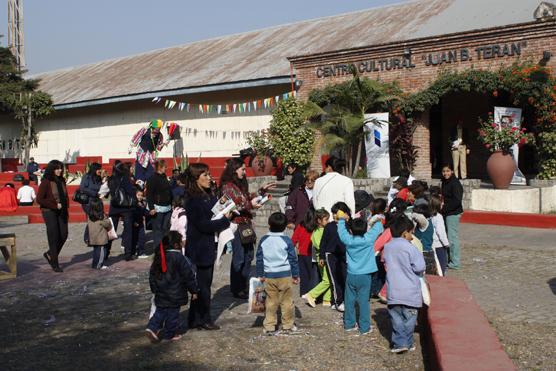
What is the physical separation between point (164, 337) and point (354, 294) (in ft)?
6.40

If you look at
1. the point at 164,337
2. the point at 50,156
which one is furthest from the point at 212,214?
the point at 50,156

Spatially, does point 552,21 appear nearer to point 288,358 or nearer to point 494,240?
point 494,240

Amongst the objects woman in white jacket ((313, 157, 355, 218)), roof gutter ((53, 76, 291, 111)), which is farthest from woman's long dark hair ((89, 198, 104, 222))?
roof gutter ((53, 76, 291, 111))

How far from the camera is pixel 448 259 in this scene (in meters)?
11.2

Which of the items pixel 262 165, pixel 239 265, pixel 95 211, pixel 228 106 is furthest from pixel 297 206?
pixel 228 106

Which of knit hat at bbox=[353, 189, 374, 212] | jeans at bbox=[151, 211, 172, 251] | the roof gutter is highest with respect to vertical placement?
Answer: the roof gutter

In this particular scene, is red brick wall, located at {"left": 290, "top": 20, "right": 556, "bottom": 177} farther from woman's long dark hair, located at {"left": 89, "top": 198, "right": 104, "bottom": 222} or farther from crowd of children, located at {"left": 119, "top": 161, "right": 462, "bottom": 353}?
woman's long dark hair, located at {"left": 89, "top": 198, "right": 104, "bottom": 222}

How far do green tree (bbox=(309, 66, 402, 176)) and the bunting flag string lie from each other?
2.66 meters

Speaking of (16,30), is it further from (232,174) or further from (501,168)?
(232,174)

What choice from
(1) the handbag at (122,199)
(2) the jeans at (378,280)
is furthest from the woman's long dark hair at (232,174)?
(1) the handbag at (122,199)

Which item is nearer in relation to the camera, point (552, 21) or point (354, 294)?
point (354, 294)

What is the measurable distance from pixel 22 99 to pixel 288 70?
46.1 feet

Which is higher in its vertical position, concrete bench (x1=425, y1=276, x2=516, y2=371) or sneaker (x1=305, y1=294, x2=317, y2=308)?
concrete bench (x1=425, y1=276, x2=516, y2=371)

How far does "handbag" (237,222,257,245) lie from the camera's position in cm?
913
